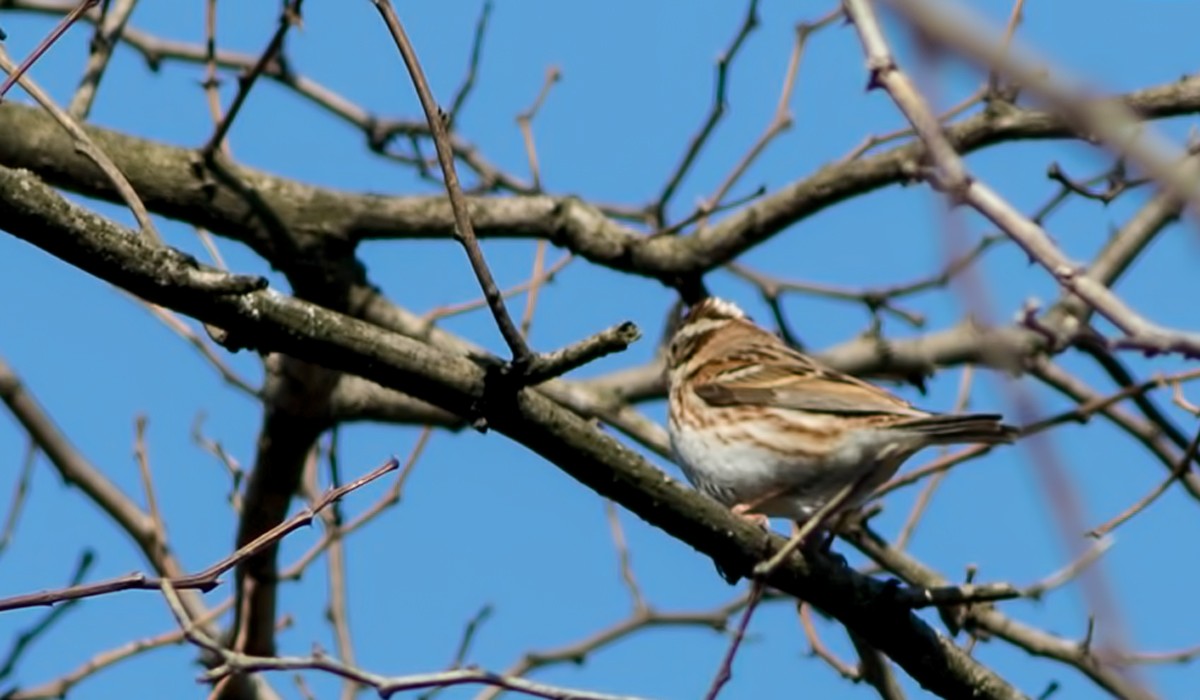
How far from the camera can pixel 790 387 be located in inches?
222

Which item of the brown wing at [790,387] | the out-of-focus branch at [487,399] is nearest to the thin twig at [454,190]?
the out-of-focus branch at [487,399]

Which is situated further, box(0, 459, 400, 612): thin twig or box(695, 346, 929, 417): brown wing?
box(695, 346, 929, 417): brown wing

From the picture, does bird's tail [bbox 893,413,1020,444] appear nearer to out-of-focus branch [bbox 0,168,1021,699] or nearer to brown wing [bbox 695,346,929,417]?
brown wing [bbox 695,346,929,417]

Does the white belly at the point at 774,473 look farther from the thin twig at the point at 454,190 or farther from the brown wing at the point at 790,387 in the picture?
the thin twig at the point at 454,190

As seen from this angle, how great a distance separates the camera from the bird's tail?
13.9ft

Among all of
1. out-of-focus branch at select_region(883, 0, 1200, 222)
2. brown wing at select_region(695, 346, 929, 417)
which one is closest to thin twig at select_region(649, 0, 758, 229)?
brown wing at select_region(695, 346, 929, 417)

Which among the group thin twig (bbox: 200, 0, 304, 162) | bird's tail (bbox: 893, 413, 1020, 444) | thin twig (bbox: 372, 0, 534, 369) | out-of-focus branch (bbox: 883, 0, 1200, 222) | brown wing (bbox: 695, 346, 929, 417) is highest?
thin twig (bbox: 200, 0, 304, 162)

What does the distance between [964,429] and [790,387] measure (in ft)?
4.22

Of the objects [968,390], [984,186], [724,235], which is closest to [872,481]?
[724,235]

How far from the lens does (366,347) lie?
335 centimetres

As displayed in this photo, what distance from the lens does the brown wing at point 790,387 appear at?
17.2 feet

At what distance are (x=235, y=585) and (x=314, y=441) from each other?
2.24 feet

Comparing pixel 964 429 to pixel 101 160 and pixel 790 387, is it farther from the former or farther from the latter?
pixel 101 160

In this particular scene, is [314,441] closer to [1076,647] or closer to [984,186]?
[1076,647]
